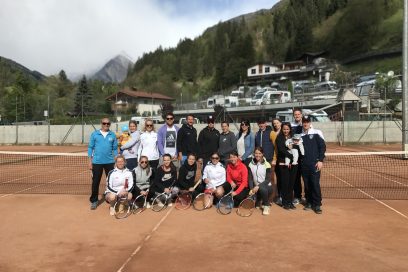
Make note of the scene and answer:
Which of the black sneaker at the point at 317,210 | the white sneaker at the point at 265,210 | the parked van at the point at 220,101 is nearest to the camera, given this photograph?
the white sneaker at the point at 265,210

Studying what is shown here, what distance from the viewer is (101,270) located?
477 cm

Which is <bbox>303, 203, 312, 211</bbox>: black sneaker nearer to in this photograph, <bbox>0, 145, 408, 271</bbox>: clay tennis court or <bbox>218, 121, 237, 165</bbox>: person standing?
<bbox>0, 145, 408, 271</bbox>: clay tennis court

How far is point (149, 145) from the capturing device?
28.3 feet

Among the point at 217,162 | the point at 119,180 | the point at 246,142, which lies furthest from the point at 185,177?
the point at 246,142

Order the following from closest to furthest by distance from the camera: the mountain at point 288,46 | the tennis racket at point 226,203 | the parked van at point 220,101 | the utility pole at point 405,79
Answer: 1. the tennis racket at point 226,203
2. the utility pole at point 405,79
3. the parked van at point 220,101
4. the mountain at point 288,46

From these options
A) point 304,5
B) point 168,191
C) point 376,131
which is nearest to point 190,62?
point 304,5

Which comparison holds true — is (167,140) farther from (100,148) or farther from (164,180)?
(100,148)

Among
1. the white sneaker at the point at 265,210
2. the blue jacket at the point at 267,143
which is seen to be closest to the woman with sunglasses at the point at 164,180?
the white sneaker at the point at 265,210

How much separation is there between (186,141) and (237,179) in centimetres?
157

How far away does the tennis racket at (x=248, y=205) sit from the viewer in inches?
296

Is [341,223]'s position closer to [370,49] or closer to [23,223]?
[23,223]

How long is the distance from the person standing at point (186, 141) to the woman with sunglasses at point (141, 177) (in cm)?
94

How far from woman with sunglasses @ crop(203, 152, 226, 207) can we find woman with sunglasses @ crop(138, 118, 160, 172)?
A: 132 cm

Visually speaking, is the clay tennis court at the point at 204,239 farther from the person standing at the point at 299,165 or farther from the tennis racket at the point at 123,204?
the person standing at the point at 299,165
